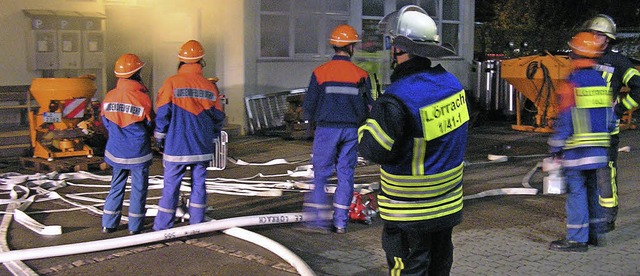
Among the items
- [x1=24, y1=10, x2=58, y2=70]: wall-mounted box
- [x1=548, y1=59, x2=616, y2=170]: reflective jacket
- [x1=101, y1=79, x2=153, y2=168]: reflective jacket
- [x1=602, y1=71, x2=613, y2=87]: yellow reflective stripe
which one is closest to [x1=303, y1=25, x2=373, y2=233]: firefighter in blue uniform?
[x1=101, y1=79, x2=153, y2=168]: reflective jacket

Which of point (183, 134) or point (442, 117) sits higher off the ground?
point (442, 117)

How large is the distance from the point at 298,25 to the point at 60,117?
6589 millimetres

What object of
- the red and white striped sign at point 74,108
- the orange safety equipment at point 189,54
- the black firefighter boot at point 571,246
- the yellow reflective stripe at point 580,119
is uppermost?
the orange safety equipment at point 189,54

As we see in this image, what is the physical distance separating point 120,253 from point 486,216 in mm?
3620

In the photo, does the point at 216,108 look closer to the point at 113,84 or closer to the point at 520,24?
the point at 113,84

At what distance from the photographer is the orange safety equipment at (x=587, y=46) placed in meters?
6.29

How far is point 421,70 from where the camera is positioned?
401 cm

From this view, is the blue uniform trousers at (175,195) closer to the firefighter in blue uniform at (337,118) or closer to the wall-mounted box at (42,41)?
the firefighter in blue uniform at (337,118)

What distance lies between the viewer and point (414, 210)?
158 inches

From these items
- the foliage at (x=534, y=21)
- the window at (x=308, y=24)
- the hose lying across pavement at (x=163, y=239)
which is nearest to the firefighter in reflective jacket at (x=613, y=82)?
the hose lying across pavement at (x=163, y=239)

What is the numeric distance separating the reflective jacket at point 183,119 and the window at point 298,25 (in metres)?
8.49

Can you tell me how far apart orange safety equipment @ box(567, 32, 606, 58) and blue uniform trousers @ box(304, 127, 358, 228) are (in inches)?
79.2

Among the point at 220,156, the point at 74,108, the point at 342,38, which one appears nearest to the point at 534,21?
the point at 220,156

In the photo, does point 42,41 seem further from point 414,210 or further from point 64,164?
point 414,210
